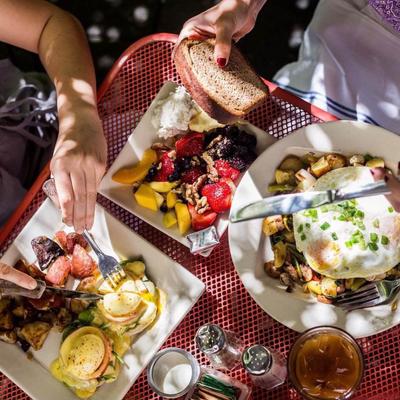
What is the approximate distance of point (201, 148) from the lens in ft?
6.13

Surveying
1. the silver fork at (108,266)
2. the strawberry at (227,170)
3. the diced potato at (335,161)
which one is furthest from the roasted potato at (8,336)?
the diced potato at (335,161)

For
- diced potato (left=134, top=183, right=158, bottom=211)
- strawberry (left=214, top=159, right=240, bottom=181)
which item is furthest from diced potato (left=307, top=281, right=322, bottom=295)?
diced potato (left=134, top=183, right=158, bottom=211)

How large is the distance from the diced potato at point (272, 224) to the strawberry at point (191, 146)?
25 centimetres

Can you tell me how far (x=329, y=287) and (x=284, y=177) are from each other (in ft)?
0.94

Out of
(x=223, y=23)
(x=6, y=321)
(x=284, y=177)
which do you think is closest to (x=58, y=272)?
(x=6, y=321)

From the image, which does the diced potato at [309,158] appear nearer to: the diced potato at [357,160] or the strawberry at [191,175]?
the diced potato at [357,160]

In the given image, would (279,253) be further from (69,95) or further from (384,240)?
(69,95)

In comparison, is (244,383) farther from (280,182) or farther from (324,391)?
(280,182)

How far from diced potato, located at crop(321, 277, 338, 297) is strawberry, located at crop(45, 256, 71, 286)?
65 cm

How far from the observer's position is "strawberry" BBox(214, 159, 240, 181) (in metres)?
1.84

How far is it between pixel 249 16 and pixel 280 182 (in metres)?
0.42

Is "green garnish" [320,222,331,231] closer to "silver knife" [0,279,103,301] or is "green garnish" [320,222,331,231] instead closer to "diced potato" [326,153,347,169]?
"diced potato" [326,153,347,169]

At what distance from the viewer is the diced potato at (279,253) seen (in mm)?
1778

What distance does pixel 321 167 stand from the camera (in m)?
1.77
